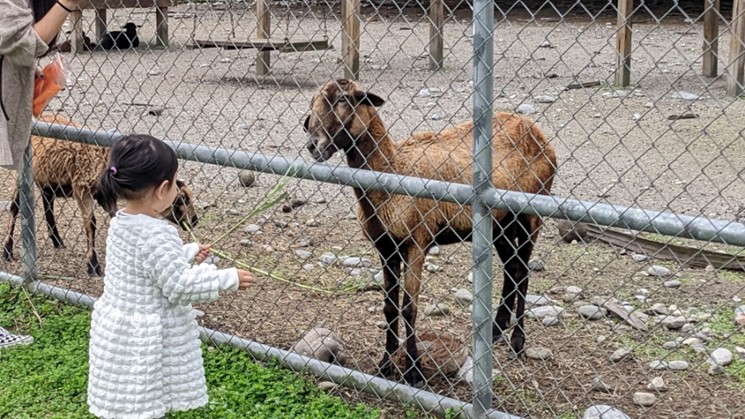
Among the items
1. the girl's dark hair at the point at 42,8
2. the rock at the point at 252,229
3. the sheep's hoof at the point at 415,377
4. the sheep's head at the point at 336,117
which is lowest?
the rock at the point at 252,229

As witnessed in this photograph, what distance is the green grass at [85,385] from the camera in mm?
4387

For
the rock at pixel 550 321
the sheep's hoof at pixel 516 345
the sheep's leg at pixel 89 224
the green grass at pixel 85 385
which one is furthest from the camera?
the sheep's leg at pixel 89 224

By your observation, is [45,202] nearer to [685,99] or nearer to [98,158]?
[98,158]

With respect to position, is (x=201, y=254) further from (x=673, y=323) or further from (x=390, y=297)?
(x=673, y=323)

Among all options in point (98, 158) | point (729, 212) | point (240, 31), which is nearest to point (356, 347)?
point (98, 158)

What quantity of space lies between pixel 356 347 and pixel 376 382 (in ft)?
2.63

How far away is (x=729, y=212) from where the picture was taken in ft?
23.9

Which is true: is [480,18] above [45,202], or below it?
above

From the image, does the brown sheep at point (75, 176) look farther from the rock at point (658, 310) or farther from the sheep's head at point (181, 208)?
the rock at point (658, 310)

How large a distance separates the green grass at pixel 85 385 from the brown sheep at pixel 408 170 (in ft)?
1.64

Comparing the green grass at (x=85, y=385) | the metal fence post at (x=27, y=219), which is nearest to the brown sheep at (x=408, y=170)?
the green grass at (x=85, y=385)

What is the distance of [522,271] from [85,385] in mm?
2319

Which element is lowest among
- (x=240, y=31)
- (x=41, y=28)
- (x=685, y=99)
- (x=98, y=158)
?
(x=240, y=31)

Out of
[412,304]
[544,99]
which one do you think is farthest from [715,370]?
[544,99]
